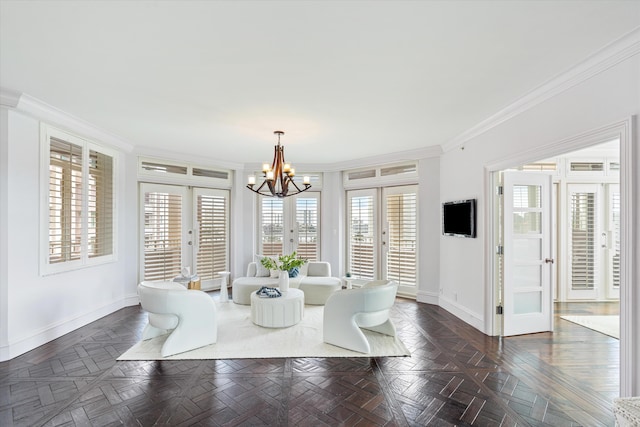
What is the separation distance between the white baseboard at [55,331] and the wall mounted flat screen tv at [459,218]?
534 cm

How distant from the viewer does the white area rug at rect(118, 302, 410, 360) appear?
11.2 ft

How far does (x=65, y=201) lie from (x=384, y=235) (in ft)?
16.6

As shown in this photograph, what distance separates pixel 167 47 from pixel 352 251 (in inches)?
205

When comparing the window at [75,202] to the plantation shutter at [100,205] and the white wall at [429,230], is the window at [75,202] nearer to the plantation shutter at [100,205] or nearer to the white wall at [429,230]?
the plantation shutter at [100,205]

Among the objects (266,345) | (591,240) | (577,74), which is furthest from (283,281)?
(591,240)

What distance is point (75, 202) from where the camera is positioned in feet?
13.9

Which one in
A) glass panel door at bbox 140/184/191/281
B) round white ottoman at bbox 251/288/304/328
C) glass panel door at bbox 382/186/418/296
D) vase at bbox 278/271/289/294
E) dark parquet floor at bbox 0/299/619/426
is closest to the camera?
dark parquet floor at bbox 0/299/619/426

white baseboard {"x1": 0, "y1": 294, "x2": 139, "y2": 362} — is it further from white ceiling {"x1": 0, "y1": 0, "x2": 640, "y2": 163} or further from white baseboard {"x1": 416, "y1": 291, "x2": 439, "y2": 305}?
white baseboard {"x1": 416, "y1": 291, "x2": 439, "y2": 305}

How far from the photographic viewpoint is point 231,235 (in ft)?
22.4

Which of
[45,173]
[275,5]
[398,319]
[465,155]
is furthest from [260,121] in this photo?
[398,319]

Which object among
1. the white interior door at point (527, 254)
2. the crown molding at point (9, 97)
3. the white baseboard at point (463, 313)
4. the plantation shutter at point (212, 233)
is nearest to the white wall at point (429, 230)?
the white baseboard at point (463, 313)

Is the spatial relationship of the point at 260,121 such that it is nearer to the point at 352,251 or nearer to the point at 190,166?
the point at 190,166

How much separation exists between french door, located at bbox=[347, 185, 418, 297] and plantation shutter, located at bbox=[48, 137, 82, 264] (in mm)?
4386

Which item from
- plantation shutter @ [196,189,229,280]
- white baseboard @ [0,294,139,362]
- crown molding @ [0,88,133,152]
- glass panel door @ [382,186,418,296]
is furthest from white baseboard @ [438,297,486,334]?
crown molding @ [0,88,133,152]
